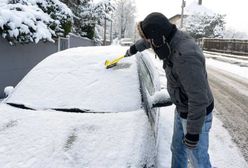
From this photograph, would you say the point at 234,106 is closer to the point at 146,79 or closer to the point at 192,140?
the point at 146,79

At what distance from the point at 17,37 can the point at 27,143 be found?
563 centimetres

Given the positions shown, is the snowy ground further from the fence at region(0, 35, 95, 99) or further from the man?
the fence at region(0, 35, 95, 99)

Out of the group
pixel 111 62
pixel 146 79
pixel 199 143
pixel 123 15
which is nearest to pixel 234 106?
pixel 146 79

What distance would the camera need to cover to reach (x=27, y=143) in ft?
7.89

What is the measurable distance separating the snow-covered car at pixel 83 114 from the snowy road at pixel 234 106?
197cm

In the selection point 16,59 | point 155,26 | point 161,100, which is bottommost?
point 16,59

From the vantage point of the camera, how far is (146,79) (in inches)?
142

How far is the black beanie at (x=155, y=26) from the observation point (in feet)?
7.29

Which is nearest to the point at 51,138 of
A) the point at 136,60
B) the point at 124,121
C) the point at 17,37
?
the point at 124,121

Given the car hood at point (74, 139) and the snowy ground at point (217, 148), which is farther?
the snowy ground at point (217, 148)

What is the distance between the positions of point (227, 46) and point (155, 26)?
84.1ft

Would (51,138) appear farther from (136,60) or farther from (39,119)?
(136,60)

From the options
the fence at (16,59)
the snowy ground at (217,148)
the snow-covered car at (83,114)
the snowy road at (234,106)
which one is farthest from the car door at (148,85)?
the fence at (16,59)

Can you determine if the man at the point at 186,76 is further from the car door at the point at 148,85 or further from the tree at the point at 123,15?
the tree at the point at 123,15
